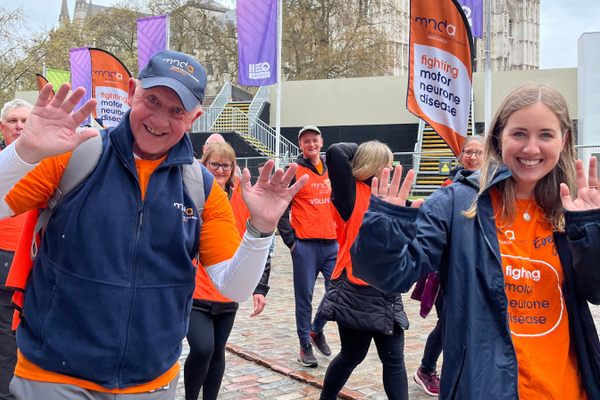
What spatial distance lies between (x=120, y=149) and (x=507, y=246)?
1.45m

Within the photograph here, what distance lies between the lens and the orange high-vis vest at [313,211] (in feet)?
20.0

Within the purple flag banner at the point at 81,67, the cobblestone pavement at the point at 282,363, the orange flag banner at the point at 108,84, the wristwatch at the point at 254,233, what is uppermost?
the purple flag banner at the point at 81,67

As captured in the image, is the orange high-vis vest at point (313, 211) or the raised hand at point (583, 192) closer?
the raised hand at point (583, 192)

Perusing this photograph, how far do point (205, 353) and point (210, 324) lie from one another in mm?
200

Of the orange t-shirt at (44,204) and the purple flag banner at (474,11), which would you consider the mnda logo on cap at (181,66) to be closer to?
the orange t-shirt at (44,204)

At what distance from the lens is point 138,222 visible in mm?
2229

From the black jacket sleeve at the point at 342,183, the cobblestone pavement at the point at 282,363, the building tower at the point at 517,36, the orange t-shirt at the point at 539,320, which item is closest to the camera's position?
the orange t-shirt at the point at 539,320

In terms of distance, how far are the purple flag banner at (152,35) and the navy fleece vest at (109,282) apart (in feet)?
40.9

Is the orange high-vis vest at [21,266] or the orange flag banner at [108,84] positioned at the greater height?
the orange flag banner at [108,84]

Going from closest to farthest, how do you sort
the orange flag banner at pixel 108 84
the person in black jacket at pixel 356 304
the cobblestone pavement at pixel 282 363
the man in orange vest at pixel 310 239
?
the person in black jacket at pixel 356 304
the cobblestone pavement at pixel 282 363
the man in orange vest at pixel 310 239
the orange flag banner at pixel 108 84

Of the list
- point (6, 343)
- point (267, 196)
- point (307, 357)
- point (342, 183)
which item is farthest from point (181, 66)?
point (307, 357)

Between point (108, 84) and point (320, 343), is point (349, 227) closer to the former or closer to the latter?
point (320, 343)

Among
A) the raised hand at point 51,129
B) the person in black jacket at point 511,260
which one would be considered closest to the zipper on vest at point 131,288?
the raised hand at point 51,129

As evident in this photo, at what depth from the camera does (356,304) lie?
3.88 metres
